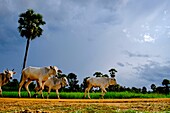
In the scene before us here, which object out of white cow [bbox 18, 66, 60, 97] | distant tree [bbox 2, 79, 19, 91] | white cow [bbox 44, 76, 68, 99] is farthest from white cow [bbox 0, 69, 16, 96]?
distant tree [bbox 2, 79, 19, 91]

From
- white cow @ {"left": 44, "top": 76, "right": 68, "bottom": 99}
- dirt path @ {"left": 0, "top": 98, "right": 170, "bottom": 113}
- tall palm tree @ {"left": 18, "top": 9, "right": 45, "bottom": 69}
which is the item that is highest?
tall palm tree @ {"left": 18, "top": 9, "right": 45, "bottom": 69}

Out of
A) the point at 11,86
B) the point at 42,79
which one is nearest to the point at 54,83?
the point at 42,79

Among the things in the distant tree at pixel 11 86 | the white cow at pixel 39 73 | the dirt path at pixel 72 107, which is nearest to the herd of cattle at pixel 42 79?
the white cow at pixel 39 73

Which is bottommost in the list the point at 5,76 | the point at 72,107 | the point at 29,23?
the point at 72,107

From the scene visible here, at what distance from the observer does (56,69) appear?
2197 centimetres

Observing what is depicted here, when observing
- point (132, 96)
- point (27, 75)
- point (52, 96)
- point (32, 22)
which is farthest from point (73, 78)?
point (27, 75)

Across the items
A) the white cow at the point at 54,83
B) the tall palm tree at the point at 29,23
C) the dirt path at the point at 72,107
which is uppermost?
the tall palm tree at the point at 29,23

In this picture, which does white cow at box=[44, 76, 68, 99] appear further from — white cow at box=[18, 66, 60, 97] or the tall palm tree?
the tall palm tree

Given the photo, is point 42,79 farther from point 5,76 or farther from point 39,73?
point 5,76

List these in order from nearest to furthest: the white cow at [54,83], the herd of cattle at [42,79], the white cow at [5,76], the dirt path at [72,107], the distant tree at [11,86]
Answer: the dirt path at [72,107]
the white cow at [5,76]
the herd of cattle at [42,79]
the white cow at [54,83]
the distant tree at [11,86]

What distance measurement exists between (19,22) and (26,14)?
1.47 meters

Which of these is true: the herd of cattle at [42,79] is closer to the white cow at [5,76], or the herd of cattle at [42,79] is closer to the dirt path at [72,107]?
the white cow at [5,76]

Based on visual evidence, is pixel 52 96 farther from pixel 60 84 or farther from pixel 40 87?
pixel 40 87

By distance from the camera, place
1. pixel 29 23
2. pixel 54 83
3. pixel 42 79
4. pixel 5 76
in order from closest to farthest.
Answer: pixel 5 76 → pixel 42 79 → pixel 54 83 → pixel 29 23
